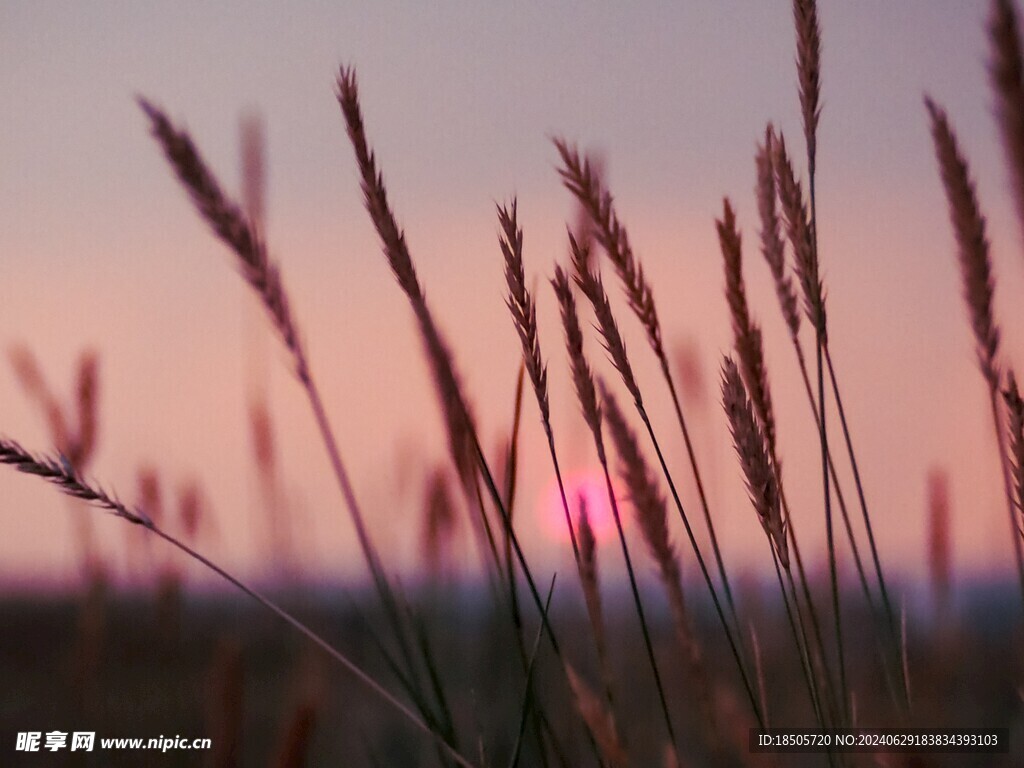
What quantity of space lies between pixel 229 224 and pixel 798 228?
0.55 meters

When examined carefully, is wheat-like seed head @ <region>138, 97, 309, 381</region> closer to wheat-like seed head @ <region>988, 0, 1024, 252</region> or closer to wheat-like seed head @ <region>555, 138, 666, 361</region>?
wheat-like seed head @ <region>555, 138, 666, 361</region>

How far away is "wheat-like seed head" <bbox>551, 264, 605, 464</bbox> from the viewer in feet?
2.80

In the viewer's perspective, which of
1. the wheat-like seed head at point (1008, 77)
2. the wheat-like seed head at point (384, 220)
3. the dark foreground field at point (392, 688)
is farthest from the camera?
the dark foreground field at point (392, 688)

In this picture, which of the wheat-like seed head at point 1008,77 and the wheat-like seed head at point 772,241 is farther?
the wheat-like seed head at point 772,241

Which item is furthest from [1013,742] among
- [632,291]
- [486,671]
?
[632,291]

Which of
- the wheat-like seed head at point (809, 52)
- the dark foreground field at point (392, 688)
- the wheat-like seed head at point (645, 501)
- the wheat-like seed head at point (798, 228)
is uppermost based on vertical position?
the wheat-like seed head at point (809, 52)

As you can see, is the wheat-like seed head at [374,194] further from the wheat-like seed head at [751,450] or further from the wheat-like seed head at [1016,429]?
the wheat-like seed head at [1016,429]

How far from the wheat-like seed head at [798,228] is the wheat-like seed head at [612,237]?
16cm

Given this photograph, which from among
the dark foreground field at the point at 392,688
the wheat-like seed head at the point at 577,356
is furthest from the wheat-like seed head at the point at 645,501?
the dark foreground field at the point at 392,688

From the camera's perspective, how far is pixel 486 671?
164 centimetres

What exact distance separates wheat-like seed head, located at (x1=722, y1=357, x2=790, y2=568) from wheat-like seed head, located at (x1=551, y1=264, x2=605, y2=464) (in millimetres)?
120

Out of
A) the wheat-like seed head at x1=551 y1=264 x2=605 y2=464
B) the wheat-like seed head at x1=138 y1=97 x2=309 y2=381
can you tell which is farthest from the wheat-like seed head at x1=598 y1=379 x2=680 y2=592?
the wheat-like seed head at x1=138 y1=97 x2=309 y2=381

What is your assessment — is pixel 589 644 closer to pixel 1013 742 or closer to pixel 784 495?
pixel 1013 742

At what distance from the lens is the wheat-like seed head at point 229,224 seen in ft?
2.25
